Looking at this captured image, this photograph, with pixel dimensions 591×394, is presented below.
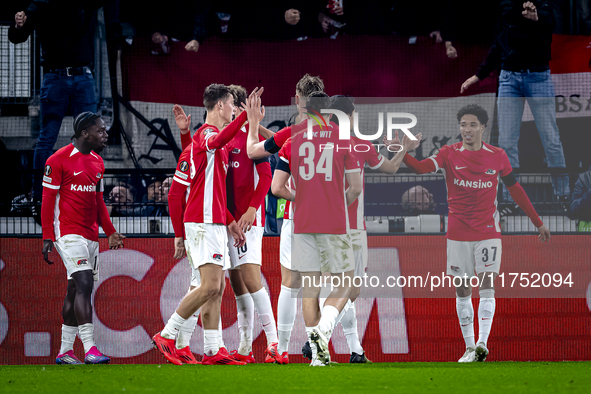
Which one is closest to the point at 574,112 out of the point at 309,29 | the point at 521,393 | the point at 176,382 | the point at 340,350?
the point at 309,29

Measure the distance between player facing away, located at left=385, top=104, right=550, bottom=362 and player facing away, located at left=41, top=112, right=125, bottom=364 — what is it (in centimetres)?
280

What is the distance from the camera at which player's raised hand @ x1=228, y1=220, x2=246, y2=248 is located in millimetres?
5262

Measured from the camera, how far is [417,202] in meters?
6.89

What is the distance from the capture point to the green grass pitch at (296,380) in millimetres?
3656

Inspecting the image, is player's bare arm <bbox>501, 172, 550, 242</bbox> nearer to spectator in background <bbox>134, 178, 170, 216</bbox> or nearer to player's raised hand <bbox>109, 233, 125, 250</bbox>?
spectator in background <bbox>134, 178, 170, 216</bbox>

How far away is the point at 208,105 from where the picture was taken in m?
5.41

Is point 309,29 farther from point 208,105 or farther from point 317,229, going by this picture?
point 317,229

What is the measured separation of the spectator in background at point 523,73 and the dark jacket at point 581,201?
0.59m

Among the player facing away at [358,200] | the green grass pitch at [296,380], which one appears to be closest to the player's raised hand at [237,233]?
the player facing away at [358,200]

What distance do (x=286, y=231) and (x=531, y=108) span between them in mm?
3646

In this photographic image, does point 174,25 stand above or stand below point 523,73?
above

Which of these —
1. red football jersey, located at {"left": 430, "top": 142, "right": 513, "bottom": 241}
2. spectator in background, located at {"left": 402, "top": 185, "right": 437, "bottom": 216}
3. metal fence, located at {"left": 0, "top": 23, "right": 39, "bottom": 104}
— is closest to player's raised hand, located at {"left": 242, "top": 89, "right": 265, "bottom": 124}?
red football jersey, located at {"left": 430, "top": 142, "right": 513, "bottom": 241}

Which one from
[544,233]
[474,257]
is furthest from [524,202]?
[474,257]

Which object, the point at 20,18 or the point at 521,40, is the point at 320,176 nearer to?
the point at 521,40
